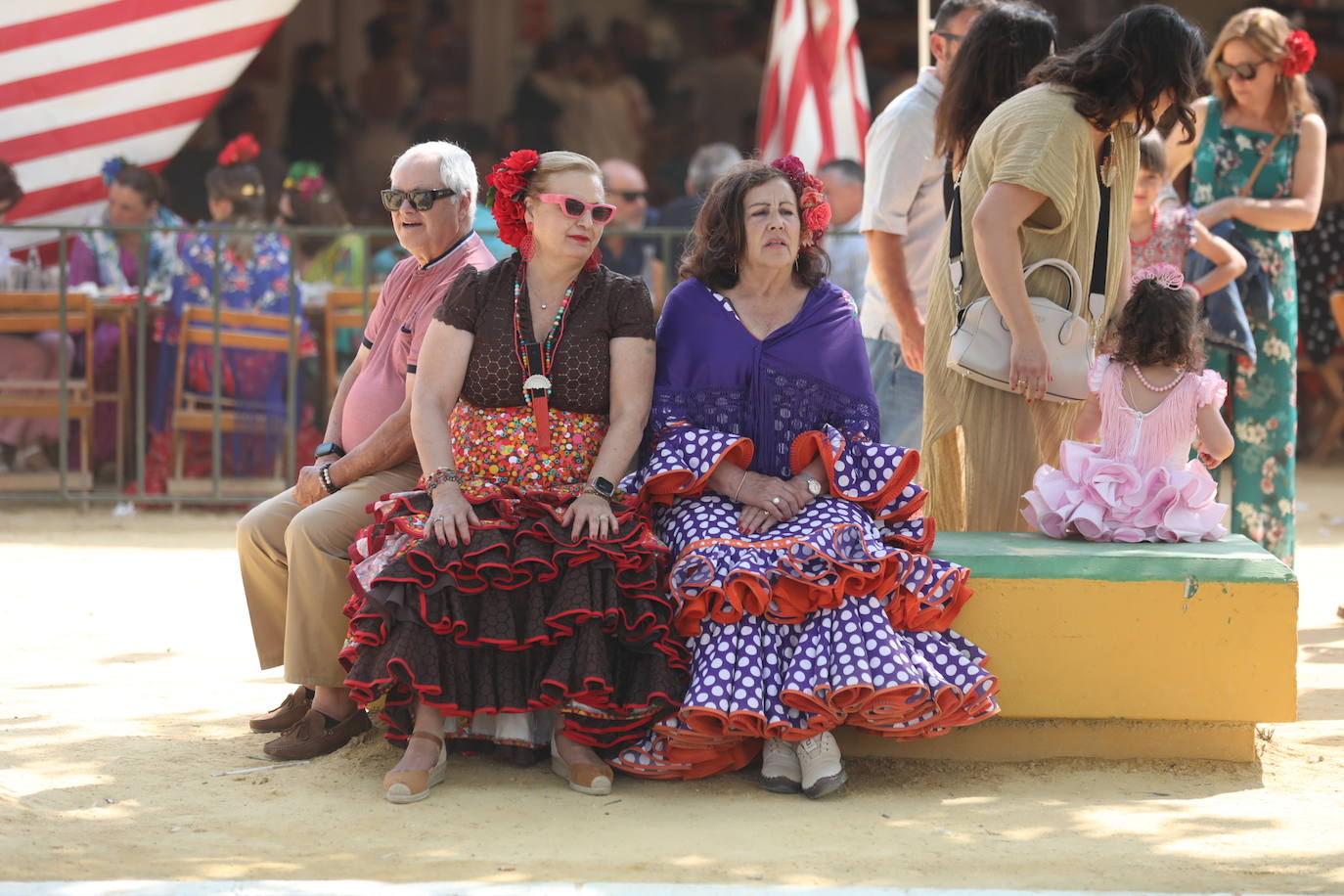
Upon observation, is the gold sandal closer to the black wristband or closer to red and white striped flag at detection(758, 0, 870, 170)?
the black wristband

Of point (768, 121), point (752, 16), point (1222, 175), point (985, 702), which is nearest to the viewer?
point (985, 702)

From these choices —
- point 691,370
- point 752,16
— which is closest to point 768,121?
point 752,16

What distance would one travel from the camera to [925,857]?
358cm

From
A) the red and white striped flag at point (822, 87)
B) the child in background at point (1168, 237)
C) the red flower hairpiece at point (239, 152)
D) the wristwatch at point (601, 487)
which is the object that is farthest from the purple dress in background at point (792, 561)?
the red flower hairpiece at point (239, 152)

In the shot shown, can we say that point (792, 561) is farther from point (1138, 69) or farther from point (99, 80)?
point (99, 80)

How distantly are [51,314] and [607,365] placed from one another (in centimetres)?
527

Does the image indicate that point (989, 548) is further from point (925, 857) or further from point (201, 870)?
point (201, 870)

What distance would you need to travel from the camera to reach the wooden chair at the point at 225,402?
28.6ft

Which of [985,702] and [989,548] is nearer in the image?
[985,702]

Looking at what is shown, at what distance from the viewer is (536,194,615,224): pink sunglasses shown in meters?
4.31

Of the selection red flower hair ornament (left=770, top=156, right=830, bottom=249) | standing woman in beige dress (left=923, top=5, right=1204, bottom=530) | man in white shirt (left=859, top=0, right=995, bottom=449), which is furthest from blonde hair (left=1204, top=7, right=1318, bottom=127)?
red flower hair ornament (left=770, top=156, right=830, bottom=249)

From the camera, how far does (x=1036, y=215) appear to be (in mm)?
4590

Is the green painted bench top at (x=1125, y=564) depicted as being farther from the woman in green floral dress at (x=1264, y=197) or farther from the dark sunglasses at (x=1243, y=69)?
the dark sunglasses at (x=1243, y=69)

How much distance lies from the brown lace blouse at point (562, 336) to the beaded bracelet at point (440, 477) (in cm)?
23
